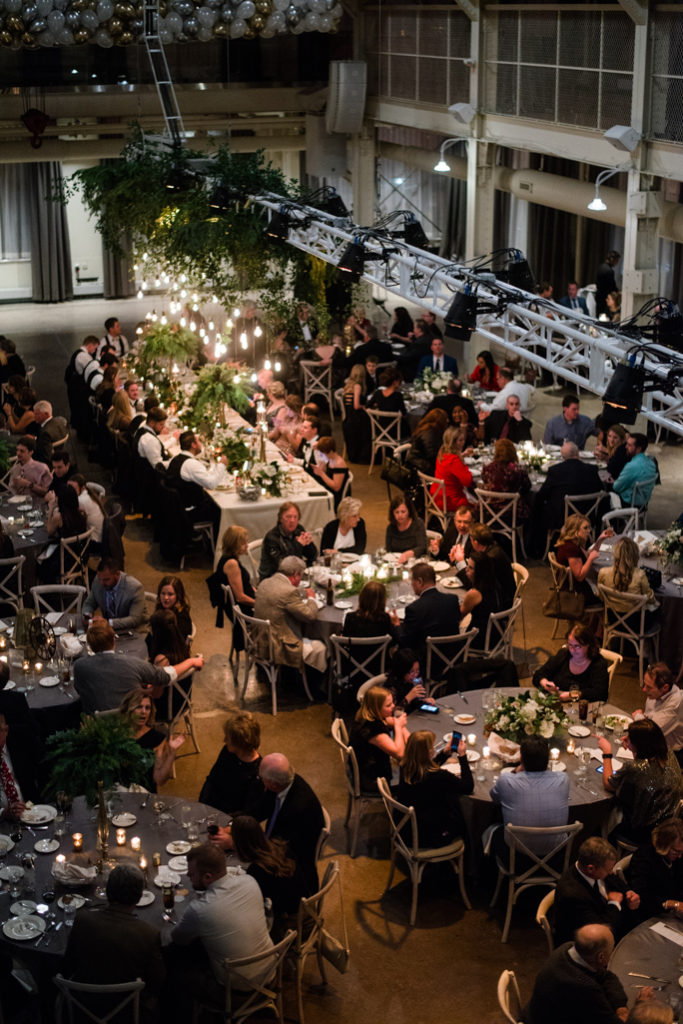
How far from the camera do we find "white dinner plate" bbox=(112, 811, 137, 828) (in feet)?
18.9

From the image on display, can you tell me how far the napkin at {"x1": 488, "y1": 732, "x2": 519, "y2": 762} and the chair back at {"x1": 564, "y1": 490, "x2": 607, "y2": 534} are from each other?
3.74 m

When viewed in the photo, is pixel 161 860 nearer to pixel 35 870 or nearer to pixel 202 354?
pixel 35 870

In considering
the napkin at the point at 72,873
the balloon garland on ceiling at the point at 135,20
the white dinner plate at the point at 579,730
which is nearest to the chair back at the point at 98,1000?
the napkin at the point at 72,873

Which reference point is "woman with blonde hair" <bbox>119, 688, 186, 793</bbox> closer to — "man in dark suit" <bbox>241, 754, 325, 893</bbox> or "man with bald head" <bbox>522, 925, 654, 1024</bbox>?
"man in dark suit" <bbox>241, 754, 325, 893</bbox>

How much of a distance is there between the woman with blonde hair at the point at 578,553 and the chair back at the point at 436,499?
5.20 feet

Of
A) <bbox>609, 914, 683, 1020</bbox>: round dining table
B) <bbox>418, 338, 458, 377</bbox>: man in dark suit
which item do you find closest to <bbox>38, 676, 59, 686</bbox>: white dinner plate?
<bbox>609, 914, 683, 1020</bbox>: round dining table

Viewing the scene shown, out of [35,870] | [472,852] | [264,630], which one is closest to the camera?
[35,870]

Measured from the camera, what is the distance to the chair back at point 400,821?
5965 mm

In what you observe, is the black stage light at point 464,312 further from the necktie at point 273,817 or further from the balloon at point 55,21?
the balloon at point 55,21

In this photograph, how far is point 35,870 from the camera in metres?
5.46

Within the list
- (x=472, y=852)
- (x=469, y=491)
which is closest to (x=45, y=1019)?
(x=472, y=852)

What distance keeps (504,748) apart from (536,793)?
0.56 m

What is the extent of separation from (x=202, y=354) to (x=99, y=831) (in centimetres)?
910

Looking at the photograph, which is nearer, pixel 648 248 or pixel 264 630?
pixel 264 630
